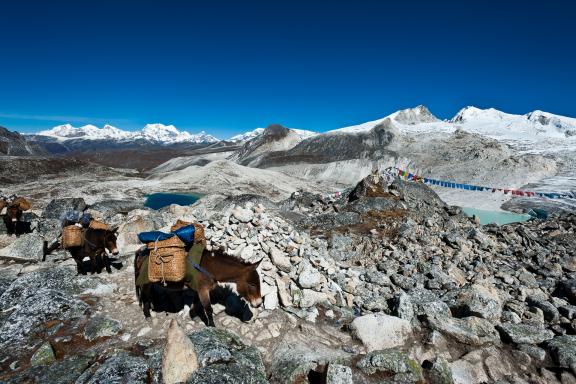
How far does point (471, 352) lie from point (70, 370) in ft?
18.7

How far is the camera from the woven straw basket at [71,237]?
7.23 m

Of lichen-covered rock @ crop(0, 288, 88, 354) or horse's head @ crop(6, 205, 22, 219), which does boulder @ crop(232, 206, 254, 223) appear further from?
horse's head @ crop(6, 205, 22, 219)

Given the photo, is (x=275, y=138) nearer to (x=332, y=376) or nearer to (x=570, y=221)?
Result: (x=570, y=221)

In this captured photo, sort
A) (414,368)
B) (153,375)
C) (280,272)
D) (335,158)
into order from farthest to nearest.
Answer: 1. (335,158)
2. (280,272)
3. (414,368)
4. (153,375)

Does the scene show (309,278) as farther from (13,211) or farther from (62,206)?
(62,206)

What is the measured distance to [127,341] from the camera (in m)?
4.93

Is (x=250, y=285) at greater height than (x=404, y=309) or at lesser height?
greater

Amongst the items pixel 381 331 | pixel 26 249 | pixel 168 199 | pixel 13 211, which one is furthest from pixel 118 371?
pixel 168 199

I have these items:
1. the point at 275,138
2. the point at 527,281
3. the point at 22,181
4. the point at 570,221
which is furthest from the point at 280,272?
the point at 275,138

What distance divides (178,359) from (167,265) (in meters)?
1.56

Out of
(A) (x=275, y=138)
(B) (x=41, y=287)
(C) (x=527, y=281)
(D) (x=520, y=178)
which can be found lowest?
(C) (x=527, y=281)

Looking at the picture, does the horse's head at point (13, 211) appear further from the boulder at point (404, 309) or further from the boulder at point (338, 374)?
the boulder at point (404, 309)

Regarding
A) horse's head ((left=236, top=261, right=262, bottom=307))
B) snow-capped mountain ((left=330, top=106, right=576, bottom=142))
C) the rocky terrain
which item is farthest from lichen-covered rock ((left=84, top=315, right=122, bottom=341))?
snow-capped mountain ((left=330, top=106, right=576, bottom=142))

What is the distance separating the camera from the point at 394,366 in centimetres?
438
